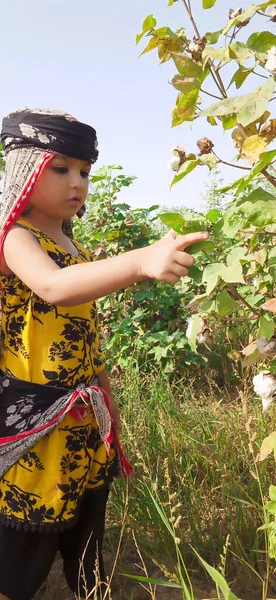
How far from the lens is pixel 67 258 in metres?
1.51

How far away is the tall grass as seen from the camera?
6.19 ft

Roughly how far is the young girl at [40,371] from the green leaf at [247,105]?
1.79ft

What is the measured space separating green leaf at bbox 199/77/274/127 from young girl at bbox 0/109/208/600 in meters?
0.55

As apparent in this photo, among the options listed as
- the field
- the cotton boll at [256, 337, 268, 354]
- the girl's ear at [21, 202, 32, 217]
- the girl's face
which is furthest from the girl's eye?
the field

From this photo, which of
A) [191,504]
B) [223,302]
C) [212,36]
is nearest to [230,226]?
[223,302]

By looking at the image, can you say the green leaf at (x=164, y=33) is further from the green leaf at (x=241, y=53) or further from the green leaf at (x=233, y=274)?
the green leaf at (x=233, y=274)

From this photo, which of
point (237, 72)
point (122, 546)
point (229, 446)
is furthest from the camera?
point (229, 446)

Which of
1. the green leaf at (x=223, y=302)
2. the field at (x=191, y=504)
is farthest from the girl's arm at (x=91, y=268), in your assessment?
the field at (x=191, y=504)

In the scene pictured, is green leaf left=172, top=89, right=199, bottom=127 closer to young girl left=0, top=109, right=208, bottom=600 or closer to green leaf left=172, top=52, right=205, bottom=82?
green leaf left=172, top=52, right=205, bottom=82

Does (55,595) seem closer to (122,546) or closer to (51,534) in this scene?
(122,546)

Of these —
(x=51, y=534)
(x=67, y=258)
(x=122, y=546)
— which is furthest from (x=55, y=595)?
(x=67, y=258)

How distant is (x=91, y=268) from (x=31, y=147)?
0.46 metres

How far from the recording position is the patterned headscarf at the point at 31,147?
1434 mm

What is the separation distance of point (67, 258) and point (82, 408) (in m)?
0.40
